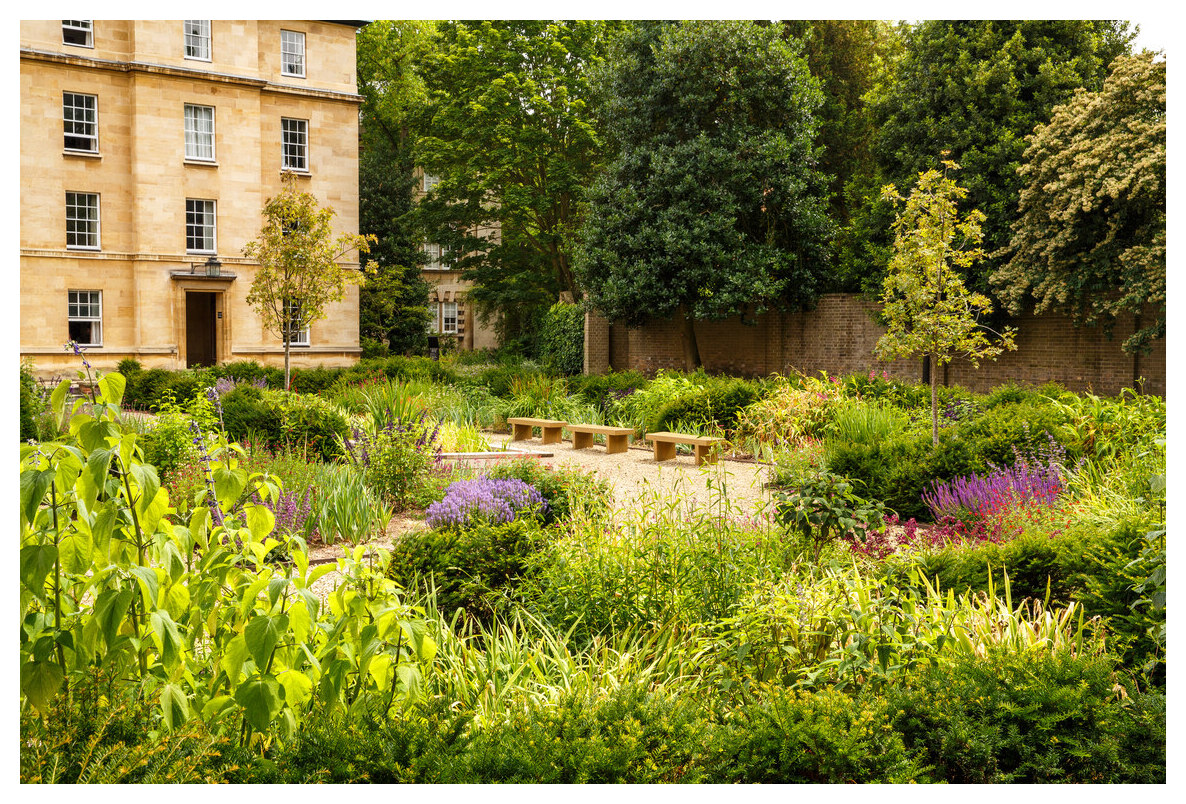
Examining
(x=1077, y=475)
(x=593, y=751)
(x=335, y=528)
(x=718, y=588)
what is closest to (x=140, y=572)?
(x=593, y=751)

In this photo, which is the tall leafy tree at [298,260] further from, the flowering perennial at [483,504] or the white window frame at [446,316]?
the white window frame at [446,316]

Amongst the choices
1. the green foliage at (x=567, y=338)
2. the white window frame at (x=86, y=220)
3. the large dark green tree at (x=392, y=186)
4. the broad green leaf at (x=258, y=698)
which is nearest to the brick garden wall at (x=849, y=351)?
the green foliage at (x=567, y=338)

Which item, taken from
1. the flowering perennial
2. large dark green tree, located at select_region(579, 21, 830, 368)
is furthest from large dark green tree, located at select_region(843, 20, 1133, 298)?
the flowering perennial

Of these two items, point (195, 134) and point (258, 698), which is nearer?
point (258, 698)

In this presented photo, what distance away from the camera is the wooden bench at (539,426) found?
43.5 ft

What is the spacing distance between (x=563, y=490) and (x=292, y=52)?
22578mm

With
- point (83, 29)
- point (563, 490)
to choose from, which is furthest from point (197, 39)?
point (563, 490)

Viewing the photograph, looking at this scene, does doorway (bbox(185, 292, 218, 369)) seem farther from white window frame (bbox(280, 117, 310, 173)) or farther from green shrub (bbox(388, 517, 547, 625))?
green shrub (bbox(388, 517, 547, 625))

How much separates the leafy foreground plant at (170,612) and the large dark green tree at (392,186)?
2440 centimetres

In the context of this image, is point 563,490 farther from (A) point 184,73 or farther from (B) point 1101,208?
(A) point 184,73

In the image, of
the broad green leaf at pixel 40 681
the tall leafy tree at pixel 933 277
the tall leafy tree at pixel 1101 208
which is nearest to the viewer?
the broad green leaf at pixel 40 681

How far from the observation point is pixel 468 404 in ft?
47.6

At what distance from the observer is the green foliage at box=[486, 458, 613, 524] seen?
654 centimetres

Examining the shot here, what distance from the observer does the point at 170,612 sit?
270 cm
